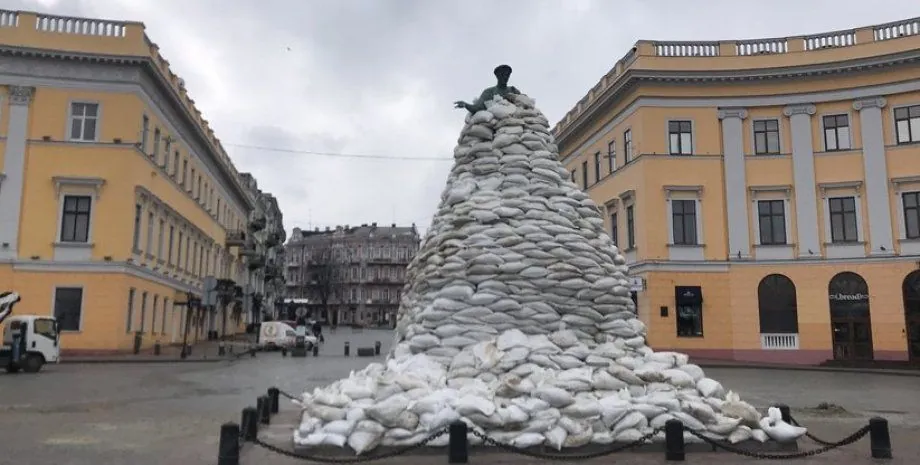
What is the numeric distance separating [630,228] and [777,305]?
6929 millimetres

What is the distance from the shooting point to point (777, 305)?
30.7m

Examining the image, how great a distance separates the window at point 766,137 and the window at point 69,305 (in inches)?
1110

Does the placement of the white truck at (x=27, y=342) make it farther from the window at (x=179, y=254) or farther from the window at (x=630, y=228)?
the window at (x=630, y=228)

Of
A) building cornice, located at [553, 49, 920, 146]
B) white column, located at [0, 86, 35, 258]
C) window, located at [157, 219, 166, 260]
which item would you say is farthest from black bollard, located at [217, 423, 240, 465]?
window, located at [157, 219, 166, 260]

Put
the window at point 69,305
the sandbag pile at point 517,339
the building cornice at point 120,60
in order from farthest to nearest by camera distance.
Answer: the building cornice at point 120,60 < the window at point 69,305 < the sandbag pile at point 517,339

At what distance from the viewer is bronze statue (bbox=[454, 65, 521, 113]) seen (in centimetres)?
1201

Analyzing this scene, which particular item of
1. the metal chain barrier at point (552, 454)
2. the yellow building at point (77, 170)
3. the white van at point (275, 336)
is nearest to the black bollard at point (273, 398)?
the metal chain barrier at point (552, 454)

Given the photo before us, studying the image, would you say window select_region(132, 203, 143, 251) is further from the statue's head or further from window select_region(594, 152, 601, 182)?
the statue's head

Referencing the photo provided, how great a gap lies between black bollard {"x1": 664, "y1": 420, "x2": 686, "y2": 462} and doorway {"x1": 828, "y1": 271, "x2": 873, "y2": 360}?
81.1 feet

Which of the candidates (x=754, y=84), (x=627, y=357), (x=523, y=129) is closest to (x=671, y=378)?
(x=627, y=357)

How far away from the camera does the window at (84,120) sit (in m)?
30.0

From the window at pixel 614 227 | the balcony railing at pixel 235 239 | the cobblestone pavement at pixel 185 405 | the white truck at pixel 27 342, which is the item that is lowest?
the cobblestone pavement at pixel 185 405

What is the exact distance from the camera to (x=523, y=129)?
1170cm

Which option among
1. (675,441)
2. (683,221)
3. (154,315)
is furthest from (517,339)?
(154,315)
